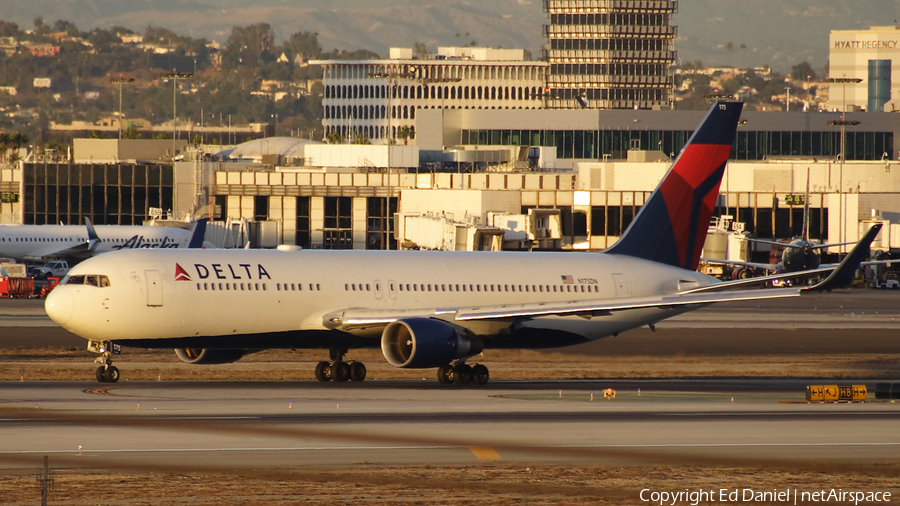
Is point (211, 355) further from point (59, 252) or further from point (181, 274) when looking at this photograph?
point (59, 252)

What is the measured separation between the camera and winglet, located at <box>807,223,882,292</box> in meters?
36.3

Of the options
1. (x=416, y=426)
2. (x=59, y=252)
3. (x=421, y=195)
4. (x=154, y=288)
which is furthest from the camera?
(x=421, y=195)

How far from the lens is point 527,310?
4072 cm

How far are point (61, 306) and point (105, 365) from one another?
7.65 feet

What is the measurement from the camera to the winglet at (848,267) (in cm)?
3633

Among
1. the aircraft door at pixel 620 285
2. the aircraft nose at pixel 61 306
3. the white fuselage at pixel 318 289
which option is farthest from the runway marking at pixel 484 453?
the aircraft door at pixel 620 285

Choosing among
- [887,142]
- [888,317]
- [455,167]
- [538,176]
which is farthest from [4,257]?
[887,142]

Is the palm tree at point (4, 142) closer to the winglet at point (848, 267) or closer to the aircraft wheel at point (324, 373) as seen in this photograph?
the aircraft wheel at point (324, 373)

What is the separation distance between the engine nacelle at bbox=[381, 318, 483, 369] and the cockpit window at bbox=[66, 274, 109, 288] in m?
8.40

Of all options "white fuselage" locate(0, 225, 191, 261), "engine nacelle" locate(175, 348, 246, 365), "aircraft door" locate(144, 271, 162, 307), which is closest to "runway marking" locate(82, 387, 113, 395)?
"aircraft door" locate(144, 271, 162, 307)

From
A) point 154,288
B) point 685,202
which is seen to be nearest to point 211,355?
point 154,288

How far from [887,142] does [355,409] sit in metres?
170

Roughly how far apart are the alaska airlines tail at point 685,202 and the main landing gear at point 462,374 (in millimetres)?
9292

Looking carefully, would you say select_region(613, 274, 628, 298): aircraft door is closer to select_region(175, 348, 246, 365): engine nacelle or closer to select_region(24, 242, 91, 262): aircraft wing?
select_region(175, 348, 246, 365): engine nacelle
